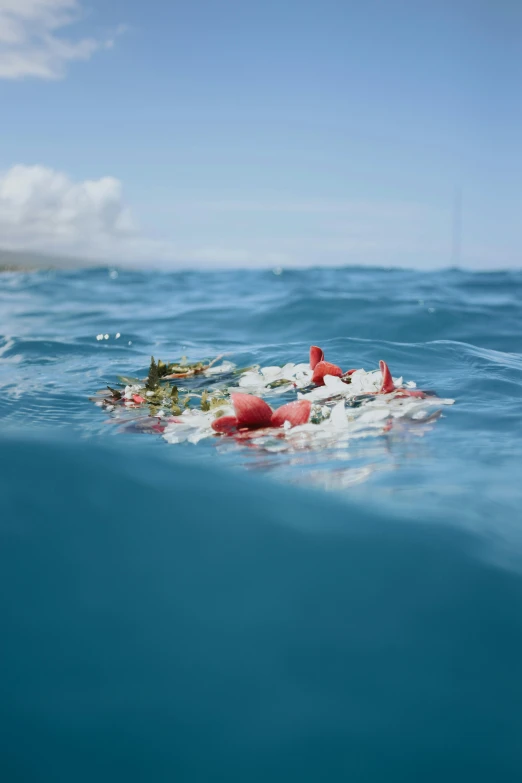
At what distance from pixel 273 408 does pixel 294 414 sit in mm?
620

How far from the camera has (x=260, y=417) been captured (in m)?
3.35

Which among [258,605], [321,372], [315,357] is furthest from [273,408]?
[258,605]

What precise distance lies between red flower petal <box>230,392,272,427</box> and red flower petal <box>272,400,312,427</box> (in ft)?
0.14

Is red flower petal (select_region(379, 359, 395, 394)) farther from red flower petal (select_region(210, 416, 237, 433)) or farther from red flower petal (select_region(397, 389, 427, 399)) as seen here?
red flower petal (select_region(210, 416, 237, 433))

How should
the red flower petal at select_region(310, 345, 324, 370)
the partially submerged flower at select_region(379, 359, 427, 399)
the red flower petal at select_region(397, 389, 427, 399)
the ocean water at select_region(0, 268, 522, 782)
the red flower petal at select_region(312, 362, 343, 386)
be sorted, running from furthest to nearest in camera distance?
1. the red flower petal at select_region(310, 345, 324, 370)
2. the red flower petal at select_region(312, 362, 343, 386)
3. the red flower petal at select_region(397, 389, 427, 399)
4. the partially submerged flower at select_region(379, 359, 427, 399)
5. the ocean water at select_region(0, 268, 522, 782)

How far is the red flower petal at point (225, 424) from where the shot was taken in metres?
3.34

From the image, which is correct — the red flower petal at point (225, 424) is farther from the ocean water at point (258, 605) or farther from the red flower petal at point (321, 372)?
the red flower petal at point (321, 372)

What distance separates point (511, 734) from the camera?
164 cm

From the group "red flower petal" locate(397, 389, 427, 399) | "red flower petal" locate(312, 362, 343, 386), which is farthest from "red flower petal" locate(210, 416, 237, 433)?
"red flower petal" locate(397, 389, 427, 399)

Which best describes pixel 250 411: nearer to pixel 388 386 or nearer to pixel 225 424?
pixel 225 424

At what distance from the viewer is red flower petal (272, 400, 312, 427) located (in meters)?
3.36

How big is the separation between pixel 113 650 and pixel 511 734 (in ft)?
3.72

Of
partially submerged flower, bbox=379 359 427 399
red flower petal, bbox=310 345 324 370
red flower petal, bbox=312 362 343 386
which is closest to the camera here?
partially submerged flower, bbox=379 359 427 399

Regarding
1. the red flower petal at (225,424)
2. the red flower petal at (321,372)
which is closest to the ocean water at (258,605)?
the red flower petal at (225,424)
